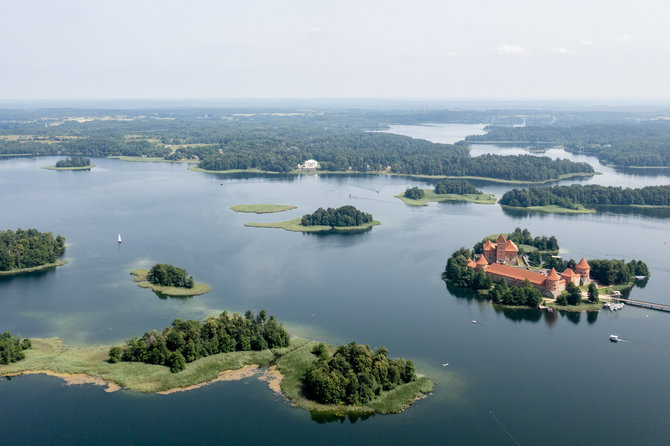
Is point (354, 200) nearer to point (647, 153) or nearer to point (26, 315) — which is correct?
point (26, 315)

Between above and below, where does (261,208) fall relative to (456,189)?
below

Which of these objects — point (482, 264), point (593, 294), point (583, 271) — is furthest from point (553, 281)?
point (482, 264)

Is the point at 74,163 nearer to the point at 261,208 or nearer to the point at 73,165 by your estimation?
the point at 73,165

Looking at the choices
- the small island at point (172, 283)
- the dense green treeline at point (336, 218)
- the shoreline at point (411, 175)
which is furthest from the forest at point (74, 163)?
the small island at point (172, 283)

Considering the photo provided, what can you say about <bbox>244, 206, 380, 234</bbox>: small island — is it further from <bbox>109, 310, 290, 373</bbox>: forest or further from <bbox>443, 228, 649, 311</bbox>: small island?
<bbox>109, 310, 290, 373</bbox>: forest

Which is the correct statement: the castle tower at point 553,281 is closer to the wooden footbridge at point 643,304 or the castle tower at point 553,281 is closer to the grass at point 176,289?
the wooden footbridge at point 643,304

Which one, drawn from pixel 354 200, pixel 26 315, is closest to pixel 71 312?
pixel 26 315
